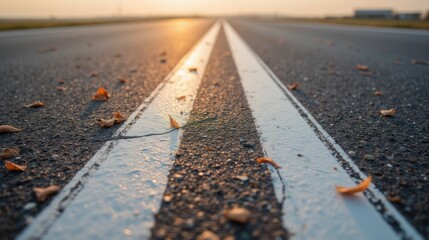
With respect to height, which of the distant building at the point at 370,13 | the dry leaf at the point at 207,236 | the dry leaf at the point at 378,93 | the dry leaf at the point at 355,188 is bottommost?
the dry leaf at the point at 207,236

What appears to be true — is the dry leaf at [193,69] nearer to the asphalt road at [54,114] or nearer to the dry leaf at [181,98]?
the asphalt road at [54,114]

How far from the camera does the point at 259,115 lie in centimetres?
253

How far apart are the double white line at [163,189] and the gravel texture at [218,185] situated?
55 millimetres

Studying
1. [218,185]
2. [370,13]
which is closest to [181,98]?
[218,185]

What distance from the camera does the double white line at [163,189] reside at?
117 cm

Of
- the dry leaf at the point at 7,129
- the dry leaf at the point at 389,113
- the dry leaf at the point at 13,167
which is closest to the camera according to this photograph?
the dry leaf at the point at 13,167

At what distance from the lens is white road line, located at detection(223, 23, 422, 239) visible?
118cm

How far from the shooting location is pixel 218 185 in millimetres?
1452

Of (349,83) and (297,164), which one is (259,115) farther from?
(349,83)

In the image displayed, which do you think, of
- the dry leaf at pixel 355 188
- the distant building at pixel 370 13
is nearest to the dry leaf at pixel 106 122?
the dry leaf at pixel 355 188

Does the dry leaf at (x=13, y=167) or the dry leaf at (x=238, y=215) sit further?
the dry leaf at (x=13, y=167)

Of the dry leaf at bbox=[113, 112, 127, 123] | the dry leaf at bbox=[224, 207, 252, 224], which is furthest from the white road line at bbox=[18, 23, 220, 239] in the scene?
the dry leaf at bbox=[224, 207, 252, 224]

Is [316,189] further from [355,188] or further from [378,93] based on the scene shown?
[378,93]

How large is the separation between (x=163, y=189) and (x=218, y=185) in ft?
0.86
